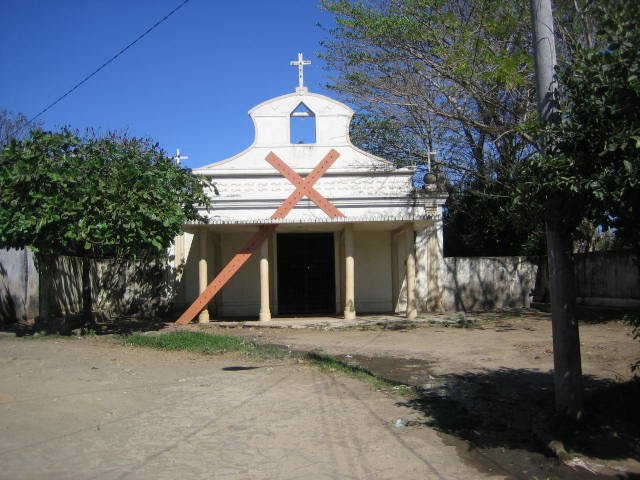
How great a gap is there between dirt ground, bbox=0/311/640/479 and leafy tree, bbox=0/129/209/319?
226 cm

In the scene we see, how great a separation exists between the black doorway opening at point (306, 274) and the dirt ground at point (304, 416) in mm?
6546

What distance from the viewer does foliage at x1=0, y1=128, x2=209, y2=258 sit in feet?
37.6

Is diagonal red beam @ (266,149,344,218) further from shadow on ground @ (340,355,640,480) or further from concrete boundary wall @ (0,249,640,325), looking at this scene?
shadow on ground @ (340,355,640,480)

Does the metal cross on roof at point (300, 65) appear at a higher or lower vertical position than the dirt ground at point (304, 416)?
higher

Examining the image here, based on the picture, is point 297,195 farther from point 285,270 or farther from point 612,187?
point 612,187

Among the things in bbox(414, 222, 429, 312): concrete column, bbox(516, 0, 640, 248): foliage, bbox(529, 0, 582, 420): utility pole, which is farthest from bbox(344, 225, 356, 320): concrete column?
bbox(516, 0, 640, 248): foliage

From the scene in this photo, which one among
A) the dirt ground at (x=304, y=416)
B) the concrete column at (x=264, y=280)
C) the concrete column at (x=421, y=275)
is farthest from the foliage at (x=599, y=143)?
the concrete column at (x=421, y=275)

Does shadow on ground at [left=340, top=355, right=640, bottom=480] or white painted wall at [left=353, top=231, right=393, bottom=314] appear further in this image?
white painted wall at [left=353, top=231, right=393, bottom=314]

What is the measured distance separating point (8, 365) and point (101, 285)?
7701 millimetres

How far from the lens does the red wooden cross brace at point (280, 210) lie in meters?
15.4

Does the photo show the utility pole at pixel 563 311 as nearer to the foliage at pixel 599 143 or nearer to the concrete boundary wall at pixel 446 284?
the foliage at pixel 599 143

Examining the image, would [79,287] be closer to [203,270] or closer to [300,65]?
[203,270]

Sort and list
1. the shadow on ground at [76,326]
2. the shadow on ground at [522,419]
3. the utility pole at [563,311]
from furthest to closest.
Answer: the shadow on ground at [76,326] < the utility pole at [563,311] < the shadow on ground at [522,419]

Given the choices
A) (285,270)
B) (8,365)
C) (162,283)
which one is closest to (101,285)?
(162,283)
